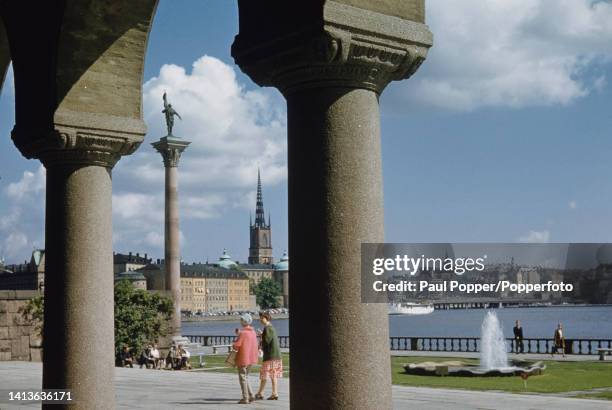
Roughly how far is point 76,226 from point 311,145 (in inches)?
157

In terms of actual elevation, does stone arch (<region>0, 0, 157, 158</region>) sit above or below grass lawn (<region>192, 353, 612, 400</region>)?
above

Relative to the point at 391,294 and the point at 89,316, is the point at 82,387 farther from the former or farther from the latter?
the point at 391,294

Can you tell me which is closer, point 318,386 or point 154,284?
point 318,386

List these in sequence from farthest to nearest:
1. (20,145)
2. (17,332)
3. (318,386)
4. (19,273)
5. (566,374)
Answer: (19,273) < (17,332) < (566,374) < (20,145) < (318,386)

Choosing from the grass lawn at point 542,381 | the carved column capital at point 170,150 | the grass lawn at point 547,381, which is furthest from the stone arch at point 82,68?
the carved column capital at point 170,150

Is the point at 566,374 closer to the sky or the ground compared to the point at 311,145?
closer to the ground

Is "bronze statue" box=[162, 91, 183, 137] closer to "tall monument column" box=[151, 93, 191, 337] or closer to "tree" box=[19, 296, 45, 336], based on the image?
"tall monument column" box=[151, 93, 191, 337]

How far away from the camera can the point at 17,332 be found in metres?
25.3

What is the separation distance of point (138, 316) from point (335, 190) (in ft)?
95.4

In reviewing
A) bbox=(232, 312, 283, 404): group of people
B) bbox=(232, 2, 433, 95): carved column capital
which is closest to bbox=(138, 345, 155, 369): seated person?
bbox=(232, 312, 283, 404): group of people

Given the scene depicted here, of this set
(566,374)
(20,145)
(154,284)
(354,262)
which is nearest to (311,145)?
(354,262)

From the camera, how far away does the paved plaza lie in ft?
38.0

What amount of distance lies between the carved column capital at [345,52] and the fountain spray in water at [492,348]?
1858 centimetres

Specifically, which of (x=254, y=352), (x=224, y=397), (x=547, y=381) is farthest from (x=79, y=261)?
(x=547, y=381)
